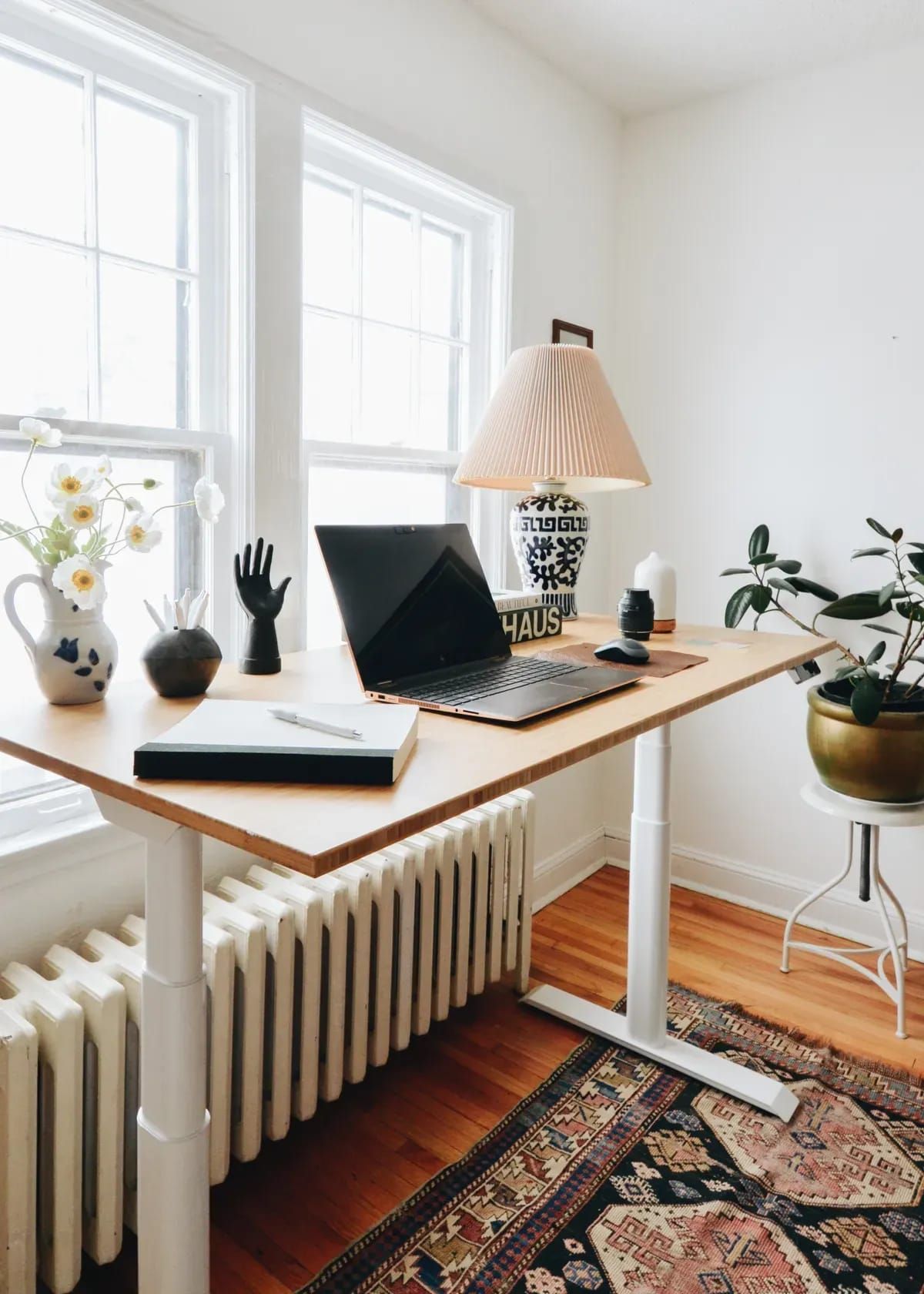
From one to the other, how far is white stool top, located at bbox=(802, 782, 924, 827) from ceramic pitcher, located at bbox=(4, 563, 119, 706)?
179 cm

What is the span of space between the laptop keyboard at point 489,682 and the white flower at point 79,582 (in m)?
0.45

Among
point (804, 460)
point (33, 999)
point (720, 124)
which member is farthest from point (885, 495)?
point (33, 999)

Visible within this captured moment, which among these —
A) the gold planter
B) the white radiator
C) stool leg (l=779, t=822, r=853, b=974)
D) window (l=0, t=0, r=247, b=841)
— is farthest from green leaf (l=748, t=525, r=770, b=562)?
window (l=0, t=0, r=247, b=841)

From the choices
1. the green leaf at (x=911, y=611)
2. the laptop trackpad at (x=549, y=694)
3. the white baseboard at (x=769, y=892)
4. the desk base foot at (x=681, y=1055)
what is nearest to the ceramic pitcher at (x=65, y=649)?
the laptop trackpad at (x=549, y=694)

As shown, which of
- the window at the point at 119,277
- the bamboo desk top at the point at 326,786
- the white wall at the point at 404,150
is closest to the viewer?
the bamboo desk top at the point at 326,786

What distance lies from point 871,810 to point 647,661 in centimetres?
103

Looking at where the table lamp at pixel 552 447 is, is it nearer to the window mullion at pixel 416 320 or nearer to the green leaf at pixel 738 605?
the window mullion at pixel 416 320

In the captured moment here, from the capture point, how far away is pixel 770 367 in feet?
9.05

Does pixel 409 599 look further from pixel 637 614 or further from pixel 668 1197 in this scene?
pixel 668 1197

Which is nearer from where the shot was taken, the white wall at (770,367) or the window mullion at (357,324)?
the window mullion at (357,324)

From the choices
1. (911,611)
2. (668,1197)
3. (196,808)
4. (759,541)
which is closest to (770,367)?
(759,541)

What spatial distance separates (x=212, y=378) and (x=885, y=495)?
1.85m

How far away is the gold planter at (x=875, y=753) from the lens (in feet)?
7.32

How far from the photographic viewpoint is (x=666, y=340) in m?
2.96
